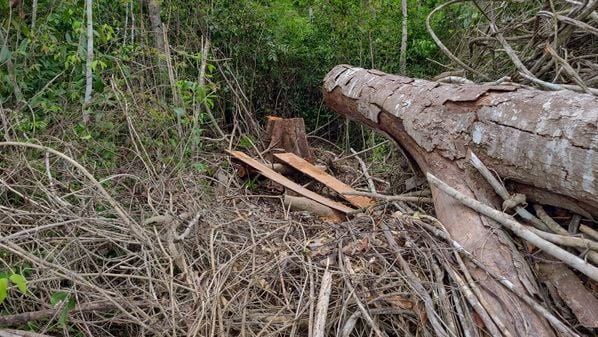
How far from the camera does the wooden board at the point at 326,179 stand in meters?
3.53

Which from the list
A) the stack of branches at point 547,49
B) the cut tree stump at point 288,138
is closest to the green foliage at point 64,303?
the stack of branches at point 547,49

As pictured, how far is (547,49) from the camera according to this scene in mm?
2734

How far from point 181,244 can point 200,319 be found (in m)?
0.60

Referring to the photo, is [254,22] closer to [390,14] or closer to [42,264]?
[390,14]

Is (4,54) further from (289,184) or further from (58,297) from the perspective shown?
(289,184)

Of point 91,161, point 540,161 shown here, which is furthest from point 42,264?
point 540,161

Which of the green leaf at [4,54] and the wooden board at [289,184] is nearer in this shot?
the green leaf at [4,54]

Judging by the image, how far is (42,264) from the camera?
1915 mm

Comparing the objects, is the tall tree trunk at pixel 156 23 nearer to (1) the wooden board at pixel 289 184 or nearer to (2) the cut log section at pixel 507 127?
(1) the wooden board at pixel 289 184

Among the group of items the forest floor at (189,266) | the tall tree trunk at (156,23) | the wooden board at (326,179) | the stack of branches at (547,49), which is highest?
the stack of branches at (547,49)

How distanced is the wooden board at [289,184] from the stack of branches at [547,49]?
4.01ft

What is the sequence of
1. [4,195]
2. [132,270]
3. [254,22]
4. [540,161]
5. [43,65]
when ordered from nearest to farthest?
[540,161]
[132,270]
[4,195]
[43,65]
[254,22]

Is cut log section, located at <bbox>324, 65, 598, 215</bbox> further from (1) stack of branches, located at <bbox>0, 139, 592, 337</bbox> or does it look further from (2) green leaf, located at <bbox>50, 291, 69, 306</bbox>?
(2) green leaf, located at <bbox>50, 291, 69, 306</bbox>

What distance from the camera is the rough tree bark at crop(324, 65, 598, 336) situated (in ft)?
6.12
